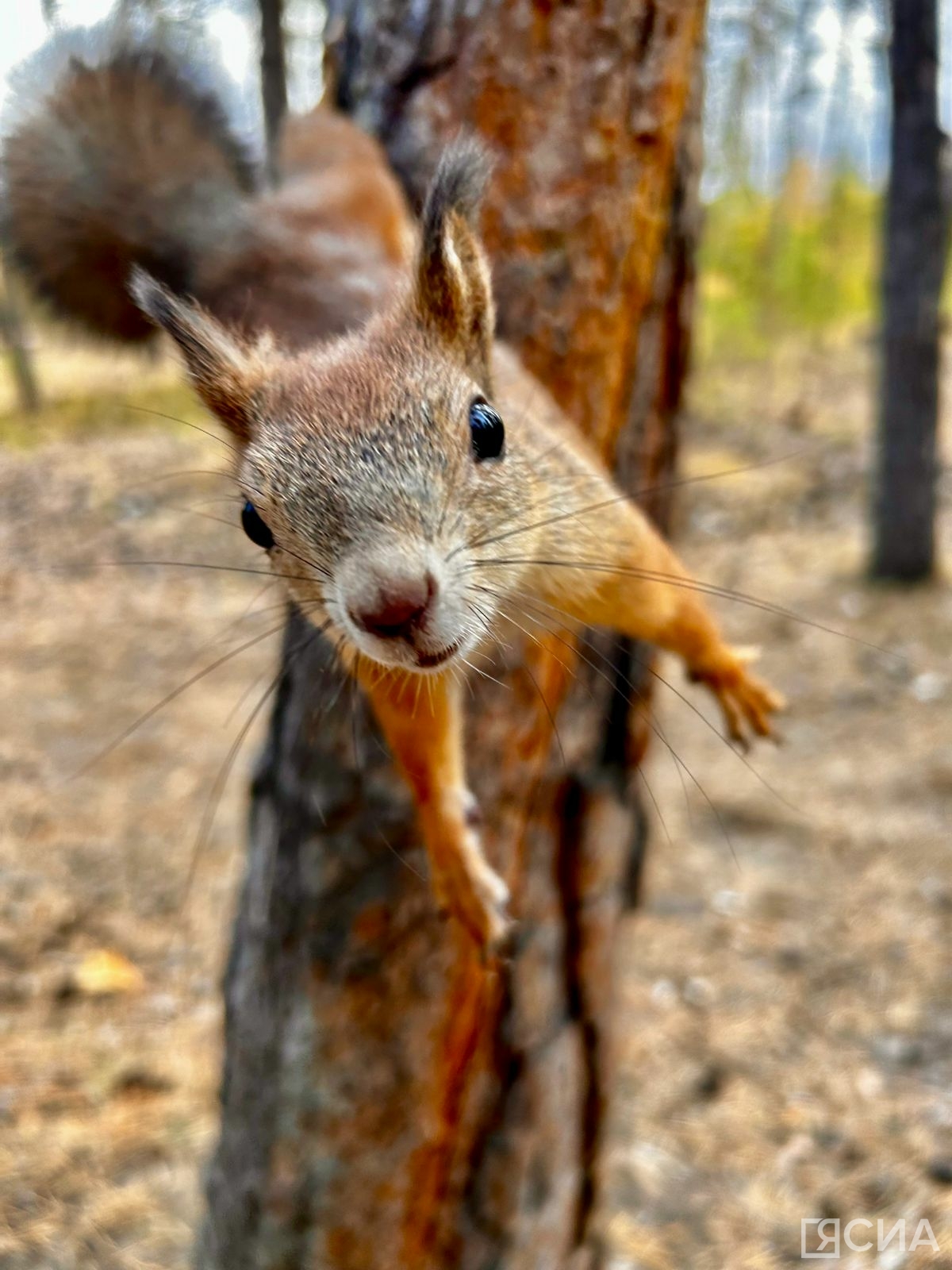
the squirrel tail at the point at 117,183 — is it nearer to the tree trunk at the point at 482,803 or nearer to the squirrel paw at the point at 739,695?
the tree trunk at the point at 482,803

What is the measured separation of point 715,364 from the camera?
870 cm

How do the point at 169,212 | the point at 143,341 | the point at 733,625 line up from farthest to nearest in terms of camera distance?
the point at 733,625
the point at 143,341
the point at 169,212

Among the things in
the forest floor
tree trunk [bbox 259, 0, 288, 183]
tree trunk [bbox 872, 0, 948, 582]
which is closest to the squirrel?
the forest floor

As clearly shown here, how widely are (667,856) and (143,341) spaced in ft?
7.08

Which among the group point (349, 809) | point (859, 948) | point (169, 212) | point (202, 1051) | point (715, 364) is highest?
point (715, 364)

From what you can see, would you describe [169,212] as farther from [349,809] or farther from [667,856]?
[667,856]

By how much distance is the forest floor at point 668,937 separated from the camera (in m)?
2.10

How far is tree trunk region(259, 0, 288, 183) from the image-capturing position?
240 cm

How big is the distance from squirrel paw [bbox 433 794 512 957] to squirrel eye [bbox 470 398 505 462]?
482 mm

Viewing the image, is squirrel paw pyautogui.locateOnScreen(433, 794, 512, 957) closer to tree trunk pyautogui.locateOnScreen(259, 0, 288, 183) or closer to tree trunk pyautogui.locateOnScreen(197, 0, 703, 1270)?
tree trunk pyautogui.locateOnScreen(197, 0, 703, 1270)

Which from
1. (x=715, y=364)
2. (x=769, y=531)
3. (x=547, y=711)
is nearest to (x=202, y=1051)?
(x=547, y=711)

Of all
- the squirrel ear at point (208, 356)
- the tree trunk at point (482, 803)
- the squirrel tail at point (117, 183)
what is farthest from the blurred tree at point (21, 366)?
the squirrel ear at point (208, 356)

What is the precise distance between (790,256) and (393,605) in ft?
23.0

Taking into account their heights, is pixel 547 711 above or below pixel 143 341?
below
